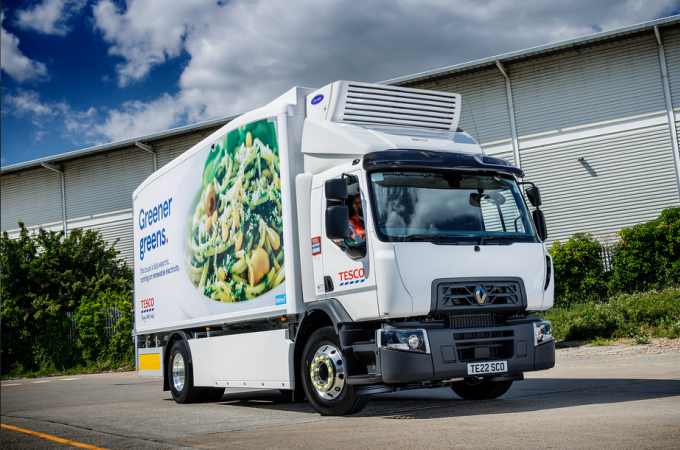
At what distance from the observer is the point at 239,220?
914 cm

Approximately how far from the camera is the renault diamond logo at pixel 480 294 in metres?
7.30

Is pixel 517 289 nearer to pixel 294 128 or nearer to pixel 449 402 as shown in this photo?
pixel 449 402

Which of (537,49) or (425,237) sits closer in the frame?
(425,237)

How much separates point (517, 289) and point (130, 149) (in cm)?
2788

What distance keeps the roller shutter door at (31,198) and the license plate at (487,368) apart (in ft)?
100

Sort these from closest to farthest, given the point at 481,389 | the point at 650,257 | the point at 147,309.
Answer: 1. the point at 481,389
2. the point at 147,309
3. the point at 650,257

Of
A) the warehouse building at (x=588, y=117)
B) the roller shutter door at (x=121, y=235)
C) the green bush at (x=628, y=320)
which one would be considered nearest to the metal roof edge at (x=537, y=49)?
the warehouse building at (x=588, y=117)

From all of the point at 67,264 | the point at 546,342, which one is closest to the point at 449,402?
the point at 546,342

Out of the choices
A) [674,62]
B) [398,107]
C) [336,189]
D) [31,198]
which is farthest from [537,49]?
[31,198]

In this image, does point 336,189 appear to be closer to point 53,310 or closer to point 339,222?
point 339,222

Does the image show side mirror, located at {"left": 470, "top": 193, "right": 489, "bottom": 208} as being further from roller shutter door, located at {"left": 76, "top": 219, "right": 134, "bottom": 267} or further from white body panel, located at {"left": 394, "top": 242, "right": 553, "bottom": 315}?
roller shutter door, located at {"left": 76, "top": 219, "right": 134, "bottom": 267}

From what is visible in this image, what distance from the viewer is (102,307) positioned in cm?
2497

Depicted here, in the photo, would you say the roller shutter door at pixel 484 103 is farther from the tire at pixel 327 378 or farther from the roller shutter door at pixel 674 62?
the tire at pixel 327 378

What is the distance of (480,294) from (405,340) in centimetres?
102
